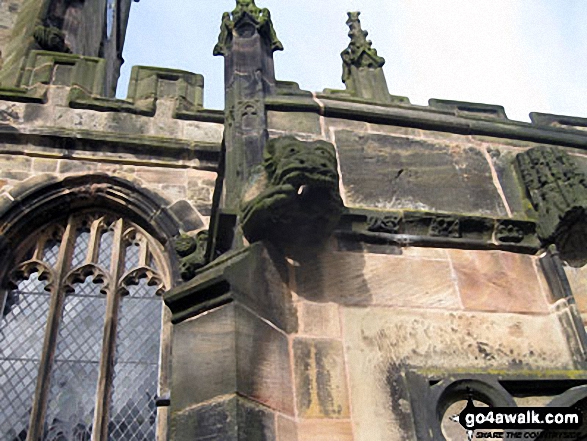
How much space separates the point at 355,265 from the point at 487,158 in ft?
4.31

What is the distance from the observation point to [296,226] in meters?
2.63

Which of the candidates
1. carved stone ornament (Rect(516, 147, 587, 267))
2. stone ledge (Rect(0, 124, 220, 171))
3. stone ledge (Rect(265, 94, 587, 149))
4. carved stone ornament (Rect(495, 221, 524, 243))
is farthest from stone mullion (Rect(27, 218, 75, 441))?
carved stone ornament (Rect(516, 147, 587, 267))

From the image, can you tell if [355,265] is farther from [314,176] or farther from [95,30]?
[95,30]

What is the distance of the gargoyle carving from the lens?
5012mm

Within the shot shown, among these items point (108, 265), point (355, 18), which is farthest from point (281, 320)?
point (355, 18)

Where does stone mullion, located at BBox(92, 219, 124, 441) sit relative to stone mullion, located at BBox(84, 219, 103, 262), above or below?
below

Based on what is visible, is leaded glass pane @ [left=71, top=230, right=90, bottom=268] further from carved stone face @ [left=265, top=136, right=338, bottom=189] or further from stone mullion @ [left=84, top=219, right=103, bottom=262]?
carved stone face @ [left=265, top=136, right=338, bottom=189]

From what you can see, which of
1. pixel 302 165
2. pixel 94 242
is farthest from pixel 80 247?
pixel 302 165

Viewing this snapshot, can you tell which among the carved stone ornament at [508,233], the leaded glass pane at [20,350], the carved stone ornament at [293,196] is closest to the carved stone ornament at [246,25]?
the carved stone ornament at [293,196]

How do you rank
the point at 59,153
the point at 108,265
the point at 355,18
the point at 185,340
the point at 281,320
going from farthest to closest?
the point at 355,18
the point at 59,153
the point at 108,265
the point at 281,320
the point at 185,340

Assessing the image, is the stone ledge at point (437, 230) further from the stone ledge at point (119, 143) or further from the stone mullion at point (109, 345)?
the stone ledge at point (119, 143)

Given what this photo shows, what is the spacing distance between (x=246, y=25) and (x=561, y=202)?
7.15 ft

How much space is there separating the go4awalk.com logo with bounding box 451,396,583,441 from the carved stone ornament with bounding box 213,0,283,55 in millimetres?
2607

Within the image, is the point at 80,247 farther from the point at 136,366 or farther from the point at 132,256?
the point at 136,366
